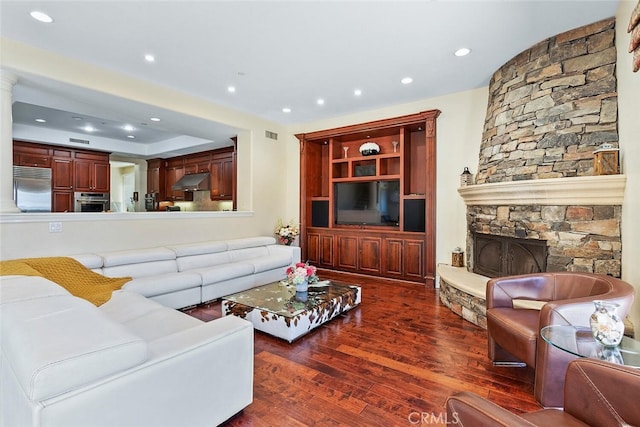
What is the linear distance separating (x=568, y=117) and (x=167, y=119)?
5278 millimetres

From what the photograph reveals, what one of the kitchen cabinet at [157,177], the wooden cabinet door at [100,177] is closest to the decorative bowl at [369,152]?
the kitchen cabinet at [157,177]

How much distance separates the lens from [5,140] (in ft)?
10.5

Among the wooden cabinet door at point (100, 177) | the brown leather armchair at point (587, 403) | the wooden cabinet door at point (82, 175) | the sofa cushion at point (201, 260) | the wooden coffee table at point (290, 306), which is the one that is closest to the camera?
the brown leather armchair at point (587, 403)

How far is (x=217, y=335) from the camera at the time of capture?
1647 millimetres

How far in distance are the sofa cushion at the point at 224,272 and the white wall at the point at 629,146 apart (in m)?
4.12

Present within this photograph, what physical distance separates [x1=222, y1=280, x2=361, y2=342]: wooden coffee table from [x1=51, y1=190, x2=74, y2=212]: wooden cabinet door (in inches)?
230

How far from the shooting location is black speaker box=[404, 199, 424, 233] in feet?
16.2

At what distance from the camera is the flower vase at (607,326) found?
144cm

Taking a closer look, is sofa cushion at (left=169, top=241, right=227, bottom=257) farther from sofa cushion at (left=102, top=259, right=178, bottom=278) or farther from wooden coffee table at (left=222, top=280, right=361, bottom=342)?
wooden coffee table at (left=222, top=280, right=361, bottom=342)

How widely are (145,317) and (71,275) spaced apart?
1462 mm

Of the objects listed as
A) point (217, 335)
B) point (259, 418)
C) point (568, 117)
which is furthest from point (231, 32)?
point (568, 117)

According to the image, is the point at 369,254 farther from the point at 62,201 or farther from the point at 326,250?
the point at 62,201

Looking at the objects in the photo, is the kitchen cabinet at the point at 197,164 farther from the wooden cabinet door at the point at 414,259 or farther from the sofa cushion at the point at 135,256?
the wooden cabinet door at the point at 414,259

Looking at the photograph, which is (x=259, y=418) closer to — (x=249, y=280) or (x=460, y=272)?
(x=249, y=280)
